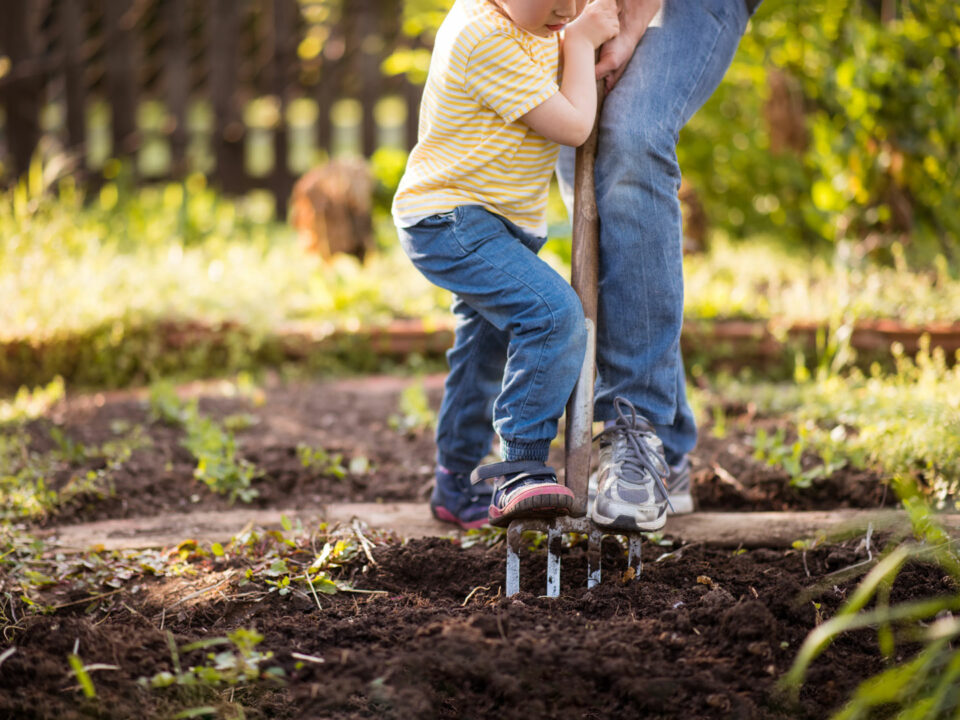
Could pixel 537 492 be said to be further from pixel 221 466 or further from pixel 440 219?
pixel 221 466

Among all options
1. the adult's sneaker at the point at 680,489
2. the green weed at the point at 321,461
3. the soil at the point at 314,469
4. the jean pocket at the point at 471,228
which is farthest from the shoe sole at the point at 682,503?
the green weed at the point at 321,461

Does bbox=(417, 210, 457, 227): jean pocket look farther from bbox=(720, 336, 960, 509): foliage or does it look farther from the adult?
bbox=(720, 336, 960, 509): foliage

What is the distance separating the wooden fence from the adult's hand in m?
4.68

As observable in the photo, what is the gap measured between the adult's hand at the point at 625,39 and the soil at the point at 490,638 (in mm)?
1081

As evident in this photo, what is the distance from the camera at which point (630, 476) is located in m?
2.07

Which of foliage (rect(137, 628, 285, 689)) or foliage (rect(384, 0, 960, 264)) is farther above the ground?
foliage (rect(384, 0, 960, 264))

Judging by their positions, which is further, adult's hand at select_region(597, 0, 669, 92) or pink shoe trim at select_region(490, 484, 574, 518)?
adult's hand at select_region(597, 0, 669, 92)

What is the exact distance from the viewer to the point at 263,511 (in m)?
2.65

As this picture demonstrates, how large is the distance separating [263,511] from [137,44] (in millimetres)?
5039

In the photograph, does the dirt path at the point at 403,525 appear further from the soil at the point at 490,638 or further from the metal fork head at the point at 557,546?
the metal fork head at the point at 557,546

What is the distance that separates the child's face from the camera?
1.96 metres

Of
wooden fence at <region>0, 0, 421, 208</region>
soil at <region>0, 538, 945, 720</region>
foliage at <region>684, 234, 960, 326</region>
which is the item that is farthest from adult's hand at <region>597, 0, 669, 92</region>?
wooden fence at <region>0, 0, 421, 208</region>

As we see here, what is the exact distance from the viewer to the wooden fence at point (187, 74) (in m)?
6.29

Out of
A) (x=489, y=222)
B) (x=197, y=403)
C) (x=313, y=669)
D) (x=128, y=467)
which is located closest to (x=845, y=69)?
(x=489, y=222)
